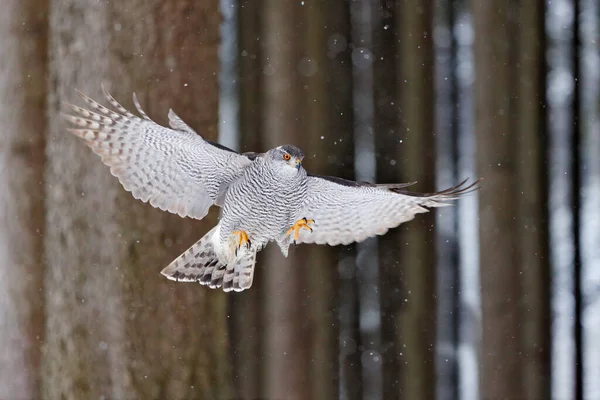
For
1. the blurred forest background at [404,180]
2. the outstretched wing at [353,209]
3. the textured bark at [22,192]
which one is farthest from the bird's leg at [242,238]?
the textured bark at [22,192]

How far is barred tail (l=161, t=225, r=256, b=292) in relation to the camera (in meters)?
1.42

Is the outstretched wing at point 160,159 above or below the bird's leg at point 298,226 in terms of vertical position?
above

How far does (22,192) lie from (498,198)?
51.1 inches

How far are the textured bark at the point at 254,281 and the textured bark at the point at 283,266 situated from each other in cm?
2

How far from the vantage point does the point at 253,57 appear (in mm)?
1546

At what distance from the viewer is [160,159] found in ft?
4.23

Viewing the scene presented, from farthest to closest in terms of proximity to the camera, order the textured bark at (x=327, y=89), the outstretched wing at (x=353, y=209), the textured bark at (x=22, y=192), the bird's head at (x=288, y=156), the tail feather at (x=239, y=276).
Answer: the textured bark at (x=22, y=192), the textured bark at (x=327, y=89), the tail feather at (x=239, y=276), the outstretched wing at (x=353, y=209), the bird's head at (x=288, y=156)

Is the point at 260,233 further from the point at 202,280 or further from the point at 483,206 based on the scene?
the point at 483,206

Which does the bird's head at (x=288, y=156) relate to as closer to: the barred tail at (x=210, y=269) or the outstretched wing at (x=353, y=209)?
the outstretched wing at (x=353, y=209)

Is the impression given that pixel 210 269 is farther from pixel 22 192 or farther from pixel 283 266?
pixel 22 192

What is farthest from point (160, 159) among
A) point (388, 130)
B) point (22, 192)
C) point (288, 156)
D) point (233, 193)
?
point (22, 192)

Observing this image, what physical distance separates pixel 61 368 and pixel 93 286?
0.92 ft

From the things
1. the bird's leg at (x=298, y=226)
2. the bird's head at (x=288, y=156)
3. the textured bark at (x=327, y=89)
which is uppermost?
the textured bark at (x=327, y=89)

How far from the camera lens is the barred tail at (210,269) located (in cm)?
142
